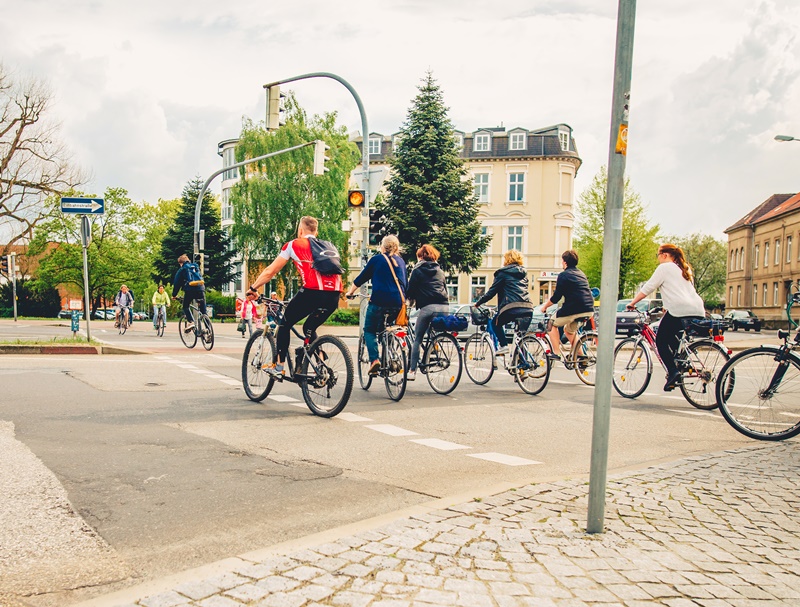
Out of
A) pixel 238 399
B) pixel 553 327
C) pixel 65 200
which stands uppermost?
pixel 65 200

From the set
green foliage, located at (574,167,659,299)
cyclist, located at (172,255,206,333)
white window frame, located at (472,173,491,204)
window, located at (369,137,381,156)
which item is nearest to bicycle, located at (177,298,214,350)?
cyclist, located at (172,255,206,333)

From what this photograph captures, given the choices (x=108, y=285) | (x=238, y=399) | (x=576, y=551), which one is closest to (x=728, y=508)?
(x=576, y=551)

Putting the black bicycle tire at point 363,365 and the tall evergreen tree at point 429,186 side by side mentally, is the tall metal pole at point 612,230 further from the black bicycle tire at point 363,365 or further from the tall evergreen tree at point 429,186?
the tall evergreen tree at point 429,186

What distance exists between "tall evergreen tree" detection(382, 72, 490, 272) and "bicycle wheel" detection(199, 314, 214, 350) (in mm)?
25195

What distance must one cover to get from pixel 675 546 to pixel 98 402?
6.92 m

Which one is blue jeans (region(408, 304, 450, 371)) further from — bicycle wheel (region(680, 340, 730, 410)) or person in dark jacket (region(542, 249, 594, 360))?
bicycle wheel (region(680, 340, 730, 410))

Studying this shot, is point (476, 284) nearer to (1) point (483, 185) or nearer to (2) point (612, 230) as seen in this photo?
(1) point (483, 185)

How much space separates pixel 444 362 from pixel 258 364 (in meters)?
2.67

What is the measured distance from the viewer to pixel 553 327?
38.7 ft

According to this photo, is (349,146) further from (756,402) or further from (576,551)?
(576,551)

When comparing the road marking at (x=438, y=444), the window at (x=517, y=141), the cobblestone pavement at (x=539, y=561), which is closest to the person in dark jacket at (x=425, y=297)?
the road marking at (x=438, y=444)

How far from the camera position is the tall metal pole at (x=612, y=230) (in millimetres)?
3922

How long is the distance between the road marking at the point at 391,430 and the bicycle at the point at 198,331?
10.8 meters

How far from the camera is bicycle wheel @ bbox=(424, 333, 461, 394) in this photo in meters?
10.6
